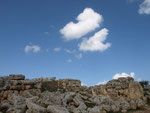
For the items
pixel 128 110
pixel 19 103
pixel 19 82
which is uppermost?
pixel 19 82

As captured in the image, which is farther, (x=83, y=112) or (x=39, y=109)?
(x=83, y=112)

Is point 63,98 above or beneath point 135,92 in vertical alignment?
beneath

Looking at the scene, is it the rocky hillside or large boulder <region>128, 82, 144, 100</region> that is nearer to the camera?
the rocky hillside

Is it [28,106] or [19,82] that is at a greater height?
[19,82]

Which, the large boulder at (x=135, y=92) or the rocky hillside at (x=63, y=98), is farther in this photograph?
the large boulder at (x=135, y=92)

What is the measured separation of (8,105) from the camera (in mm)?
15875

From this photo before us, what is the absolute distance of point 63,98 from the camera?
17609mm

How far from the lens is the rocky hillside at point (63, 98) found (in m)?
14.3

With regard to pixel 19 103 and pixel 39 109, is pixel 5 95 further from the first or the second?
pixel 39 109

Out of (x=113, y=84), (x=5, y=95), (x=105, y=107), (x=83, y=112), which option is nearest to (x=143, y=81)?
(x=113, y=84)

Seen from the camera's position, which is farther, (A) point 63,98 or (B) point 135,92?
(B) point 135,92

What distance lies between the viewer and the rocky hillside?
14266 millimetres

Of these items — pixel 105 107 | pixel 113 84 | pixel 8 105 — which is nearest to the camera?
pixel 8 105

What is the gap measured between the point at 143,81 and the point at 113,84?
1828 centimetres
